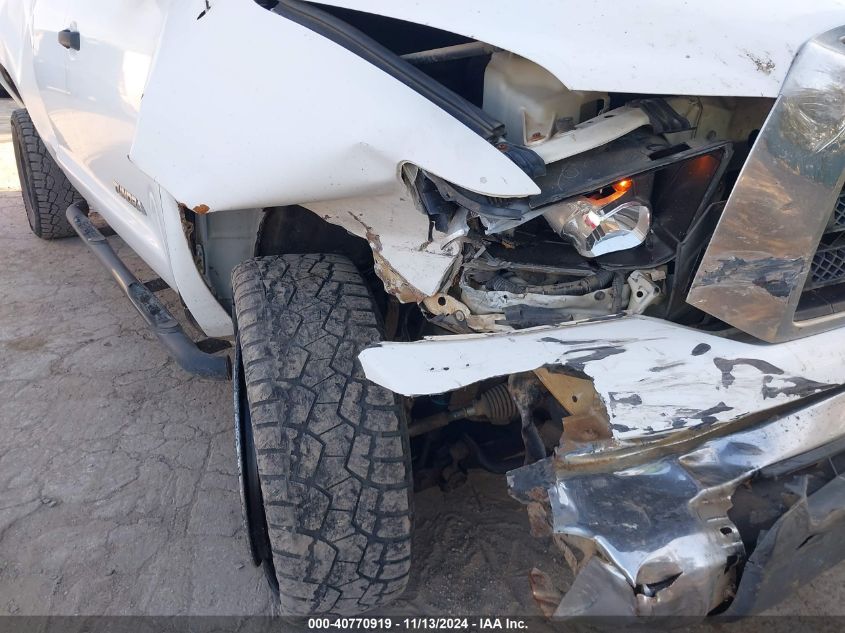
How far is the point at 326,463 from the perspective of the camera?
175cm

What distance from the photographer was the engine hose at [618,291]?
164cm

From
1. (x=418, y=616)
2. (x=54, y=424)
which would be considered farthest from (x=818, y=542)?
(x=54, y=424)

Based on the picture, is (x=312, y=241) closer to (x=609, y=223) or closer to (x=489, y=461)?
(x=489, y=461)

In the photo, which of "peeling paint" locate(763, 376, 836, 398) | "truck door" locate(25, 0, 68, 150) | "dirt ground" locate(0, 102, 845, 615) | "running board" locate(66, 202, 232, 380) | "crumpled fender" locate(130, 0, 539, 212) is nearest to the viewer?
"peeling paint" locate(763, 376, 836, 398)

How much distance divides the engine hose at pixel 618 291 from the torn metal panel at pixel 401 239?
0.37 metres

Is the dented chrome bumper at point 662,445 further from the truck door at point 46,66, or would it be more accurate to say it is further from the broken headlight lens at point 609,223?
the truck door at point 46,66

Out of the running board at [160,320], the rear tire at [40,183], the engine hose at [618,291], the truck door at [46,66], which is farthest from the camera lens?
the rear tire at [40,183]

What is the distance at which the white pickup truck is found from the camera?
1.33m

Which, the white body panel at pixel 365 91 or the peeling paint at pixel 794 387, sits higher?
the white body panel at pixel 365 91

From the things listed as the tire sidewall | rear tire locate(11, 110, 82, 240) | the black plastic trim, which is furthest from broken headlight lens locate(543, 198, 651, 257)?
the tire sidewall

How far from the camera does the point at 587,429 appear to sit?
149 cm

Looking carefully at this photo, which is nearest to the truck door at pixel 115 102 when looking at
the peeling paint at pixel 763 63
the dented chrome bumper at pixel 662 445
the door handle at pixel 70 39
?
the door handle at pixel 70 39

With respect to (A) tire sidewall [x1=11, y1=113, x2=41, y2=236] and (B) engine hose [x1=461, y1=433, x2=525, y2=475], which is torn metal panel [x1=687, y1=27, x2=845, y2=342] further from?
(A) tire sidewall [x1=11, y1=113, x2=41, y2=236]

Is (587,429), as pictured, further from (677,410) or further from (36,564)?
(36,564)
